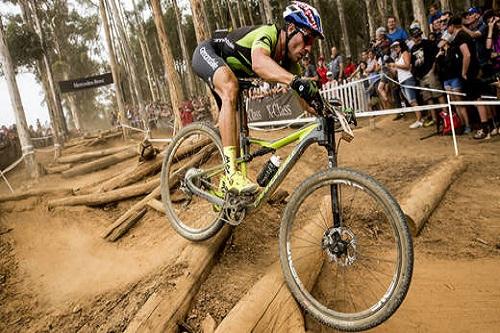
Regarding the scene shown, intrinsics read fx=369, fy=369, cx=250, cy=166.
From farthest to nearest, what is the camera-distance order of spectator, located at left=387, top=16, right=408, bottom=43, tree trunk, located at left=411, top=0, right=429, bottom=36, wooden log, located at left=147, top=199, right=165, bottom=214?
Result: tree trunk, located at left=411, top=0, right=429, bottom=36 < spectator, located at left=387, top=16, right=408, bottom=43 < wooden log, located at left=147, top=199, right=165, bottom=214

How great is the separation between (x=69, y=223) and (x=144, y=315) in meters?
3.17

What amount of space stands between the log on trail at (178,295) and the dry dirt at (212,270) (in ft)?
0.27

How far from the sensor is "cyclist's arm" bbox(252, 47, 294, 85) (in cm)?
268

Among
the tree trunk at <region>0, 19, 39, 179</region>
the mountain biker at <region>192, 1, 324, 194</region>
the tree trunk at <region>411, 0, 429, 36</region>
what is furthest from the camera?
the tree trunk at <region>411, 0, 429, 36</region>

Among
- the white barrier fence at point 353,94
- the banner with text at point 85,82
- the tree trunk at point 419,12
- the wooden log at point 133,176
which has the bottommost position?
the wooden log at point 133,176

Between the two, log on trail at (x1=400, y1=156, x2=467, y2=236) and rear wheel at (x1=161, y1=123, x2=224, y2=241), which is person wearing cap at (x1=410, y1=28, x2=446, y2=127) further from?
rear wheel at (x1=161, y1=123, x2=224, y2=241)

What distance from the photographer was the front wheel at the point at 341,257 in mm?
Result: 2295

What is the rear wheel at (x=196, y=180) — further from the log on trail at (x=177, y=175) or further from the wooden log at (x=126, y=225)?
the wooden log at (x=126, y=225)

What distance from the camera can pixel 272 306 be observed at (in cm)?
261

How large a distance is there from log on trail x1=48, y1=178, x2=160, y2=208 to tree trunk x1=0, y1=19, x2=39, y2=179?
259 inches

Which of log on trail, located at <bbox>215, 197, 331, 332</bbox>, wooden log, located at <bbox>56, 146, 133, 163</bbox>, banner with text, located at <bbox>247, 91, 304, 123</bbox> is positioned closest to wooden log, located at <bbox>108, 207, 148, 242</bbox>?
Result: log on trail, located at <bbox>215, 197, 331, 332</bbox>

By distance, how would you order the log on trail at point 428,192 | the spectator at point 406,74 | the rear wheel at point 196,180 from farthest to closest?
the spectator at point 406,74 < the log on trail at point 428,192 < the rear wheel at point 196,180

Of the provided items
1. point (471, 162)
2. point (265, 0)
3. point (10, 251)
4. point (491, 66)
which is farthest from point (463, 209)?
point (265, 0)

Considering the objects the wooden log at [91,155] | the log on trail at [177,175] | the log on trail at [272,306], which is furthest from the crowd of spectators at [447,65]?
the wooden log at [91,155]
